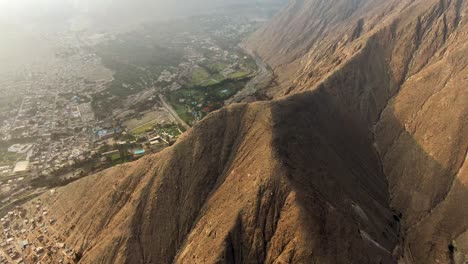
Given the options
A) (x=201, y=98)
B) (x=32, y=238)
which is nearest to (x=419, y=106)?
(x=201, y=98)

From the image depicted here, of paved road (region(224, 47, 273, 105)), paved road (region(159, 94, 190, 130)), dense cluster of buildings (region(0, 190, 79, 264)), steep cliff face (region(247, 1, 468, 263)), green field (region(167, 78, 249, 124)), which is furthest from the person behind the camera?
paved road (region(224, 47, 273, 105))

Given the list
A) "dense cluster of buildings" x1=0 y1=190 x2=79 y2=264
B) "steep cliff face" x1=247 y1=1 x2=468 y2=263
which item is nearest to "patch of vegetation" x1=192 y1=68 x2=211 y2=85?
"steep cliff face" x1=247 y1=1 x2=468 y2=263

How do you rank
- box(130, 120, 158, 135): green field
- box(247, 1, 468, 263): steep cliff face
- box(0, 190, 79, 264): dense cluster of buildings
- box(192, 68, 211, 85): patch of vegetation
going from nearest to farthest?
1. box(247, 1, 468, 263): steep cliff face
2. box(0, 190, 79, 264): dense cluster of buildings
3. box(130, 120, 158, 135): green field
4. box(192, 68, 211, 85): patch of vegetation

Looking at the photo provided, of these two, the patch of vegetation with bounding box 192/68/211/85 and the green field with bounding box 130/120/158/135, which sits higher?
the patch of vegetation with bounding box 192/68/211/85

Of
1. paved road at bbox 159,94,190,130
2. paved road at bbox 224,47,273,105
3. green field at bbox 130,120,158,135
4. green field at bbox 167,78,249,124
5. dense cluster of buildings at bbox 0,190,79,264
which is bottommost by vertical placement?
dense cluster of buildings at bbox 0,190,79,264

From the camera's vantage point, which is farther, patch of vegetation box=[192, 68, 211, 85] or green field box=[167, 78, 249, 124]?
patch of vegetation box=[192, 68, 211, 85]

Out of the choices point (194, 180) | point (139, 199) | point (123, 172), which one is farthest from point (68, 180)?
point (194, 180)

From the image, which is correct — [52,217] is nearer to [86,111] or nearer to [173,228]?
[173,228]

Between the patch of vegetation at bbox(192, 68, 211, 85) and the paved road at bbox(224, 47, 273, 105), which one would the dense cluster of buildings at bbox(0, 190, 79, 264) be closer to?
the paved road at bbox(224, 47, 273, 105)

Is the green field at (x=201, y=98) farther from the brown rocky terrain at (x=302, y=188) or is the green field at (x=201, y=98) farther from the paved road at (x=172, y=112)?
the brown rocky terrain at (x=302, y=188)
